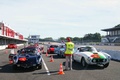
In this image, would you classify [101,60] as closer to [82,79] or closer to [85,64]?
[85,64]

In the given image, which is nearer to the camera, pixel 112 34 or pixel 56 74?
pixel 56 74

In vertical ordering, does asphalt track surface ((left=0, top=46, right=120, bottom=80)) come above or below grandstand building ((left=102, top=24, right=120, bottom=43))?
below

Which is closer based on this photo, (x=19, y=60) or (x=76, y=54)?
(x=19, y=60)

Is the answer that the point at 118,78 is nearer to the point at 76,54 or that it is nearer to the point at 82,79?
the point at 82,79

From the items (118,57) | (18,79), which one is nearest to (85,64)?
(18,79)

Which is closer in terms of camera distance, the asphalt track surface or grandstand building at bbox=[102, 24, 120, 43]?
the asphalt track surface

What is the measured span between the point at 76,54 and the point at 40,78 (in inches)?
241

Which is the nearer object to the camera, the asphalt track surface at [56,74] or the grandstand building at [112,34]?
the asphalt track surface at [56,74]

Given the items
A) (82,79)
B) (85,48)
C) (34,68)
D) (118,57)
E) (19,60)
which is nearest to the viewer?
(82,79)

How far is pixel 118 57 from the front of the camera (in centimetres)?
1912

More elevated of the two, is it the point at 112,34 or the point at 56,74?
the point at 112,34

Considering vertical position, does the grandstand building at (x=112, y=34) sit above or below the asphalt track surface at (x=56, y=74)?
above

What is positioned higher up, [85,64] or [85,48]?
[85,48]

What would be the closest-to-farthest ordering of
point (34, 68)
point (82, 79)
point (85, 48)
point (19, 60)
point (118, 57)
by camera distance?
point (82, 79)
point (19, 60)
point (34, 68)
point (85, 48)
point (118, 57)
